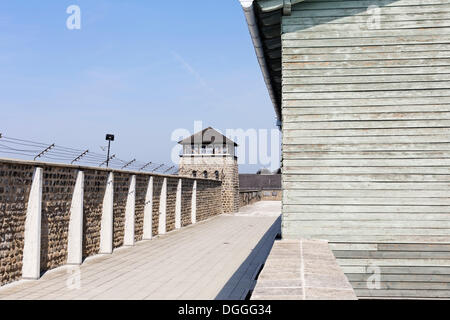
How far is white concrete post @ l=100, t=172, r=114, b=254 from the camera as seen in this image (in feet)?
41.3

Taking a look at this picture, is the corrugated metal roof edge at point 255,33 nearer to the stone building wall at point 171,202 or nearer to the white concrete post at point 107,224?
the white concrete post at point 107,224

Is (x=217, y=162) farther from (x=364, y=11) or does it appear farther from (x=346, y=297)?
(x=346, y=297)

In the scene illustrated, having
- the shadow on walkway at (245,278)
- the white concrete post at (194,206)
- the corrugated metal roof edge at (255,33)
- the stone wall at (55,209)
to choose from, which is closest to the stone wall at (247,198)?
the white concrete post at (194,206)

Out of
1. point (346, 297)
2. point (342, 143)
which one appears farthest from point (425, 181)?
point (346, 297)

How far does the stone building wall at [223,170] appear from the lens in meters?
33.0

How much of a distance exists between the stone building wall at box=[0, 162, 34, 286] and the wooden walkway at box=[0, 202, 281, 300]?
Answer: 13.6 inches

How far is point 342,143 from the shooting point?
288 inches

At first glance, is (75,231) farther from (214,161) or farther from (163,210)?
(214,161)

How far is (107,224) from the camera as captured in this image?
12586mm

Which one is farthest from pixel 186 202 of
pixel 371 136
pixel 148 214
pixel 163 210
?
pixel 371 136

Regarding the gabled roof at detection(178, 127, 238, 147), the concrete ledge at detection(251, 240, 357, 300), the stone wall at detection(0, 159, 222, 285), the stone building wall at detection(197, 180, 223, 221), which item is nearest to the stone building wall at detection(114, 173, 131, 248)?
the stone wall at detection(0, 159, 222, 285)

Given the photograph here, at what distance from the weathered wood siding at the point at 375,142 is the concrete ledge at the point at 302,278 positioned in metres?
1.52
